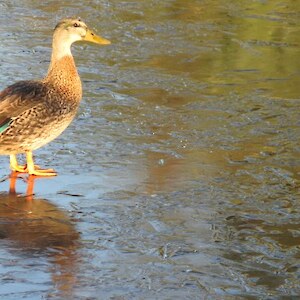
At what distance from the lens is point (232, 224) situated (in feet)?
21.2

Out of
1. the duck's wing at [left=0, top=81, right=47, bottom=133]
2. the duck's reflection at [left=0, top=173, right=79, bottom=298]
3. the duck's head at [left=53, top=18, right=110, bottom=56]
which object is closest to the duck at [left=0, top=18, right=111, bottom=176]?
the duck's wing at [left=0, top=81, right=47, bottom=133]

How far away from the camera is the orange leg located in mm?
7355

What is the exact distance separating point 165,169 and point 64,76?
1.02 metres

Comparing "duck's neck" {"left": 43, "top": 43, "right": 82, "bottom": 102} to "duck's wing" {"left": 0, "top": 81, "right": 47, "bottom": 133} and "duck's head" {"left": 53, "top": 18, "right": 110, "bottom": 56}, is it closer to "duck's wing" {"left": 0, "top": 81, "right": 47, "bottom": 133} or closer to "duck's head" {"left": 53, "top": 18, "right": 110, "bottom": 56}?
"duck's head" {"left": 53, "top": 18, "right": 110, "bottom": 56}

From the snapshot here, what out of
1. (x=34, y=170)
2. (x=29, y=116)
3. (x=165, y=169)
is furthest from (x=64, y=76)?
(x=165, y=169)

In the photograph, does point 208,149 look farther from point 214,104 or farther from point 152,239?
point 152,239

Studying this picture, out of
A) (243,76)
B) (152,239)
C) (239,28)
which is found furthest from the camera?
(239,28)

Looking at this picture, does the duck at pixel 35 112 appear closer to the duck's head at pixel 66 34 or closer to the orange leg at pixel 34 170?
the orange leg at pixel 34 170

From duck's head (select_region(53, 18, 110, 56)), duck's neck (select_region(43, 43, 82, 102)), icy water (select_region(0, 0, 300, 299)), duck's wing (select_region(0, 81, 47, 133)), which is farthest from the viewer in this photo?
duck's head (select_region(53, 18, 110, 56))

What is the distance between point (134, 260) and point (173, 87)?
3.90m

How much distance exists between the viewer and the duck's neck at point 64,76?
771cm

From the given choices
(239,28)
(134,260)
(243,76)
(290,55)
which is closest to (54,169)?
(134,260)

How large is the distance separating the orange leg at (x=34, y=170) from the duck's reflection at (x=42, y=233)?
0.66 feet

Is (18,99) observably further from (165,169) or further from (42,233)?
(42,233)
